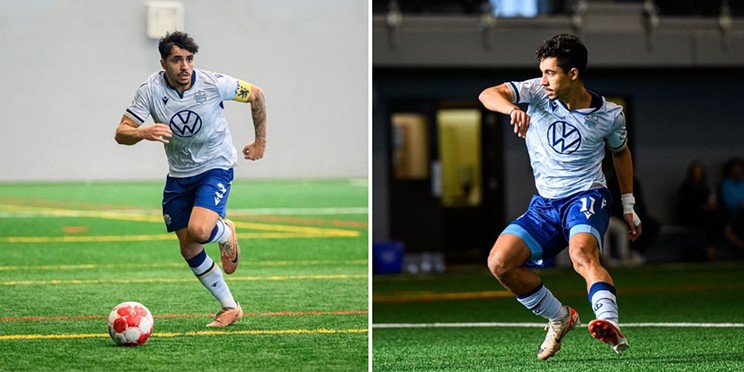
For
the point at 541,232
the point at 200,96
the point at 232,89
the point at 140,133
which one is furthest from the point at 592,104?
the point at 140,133

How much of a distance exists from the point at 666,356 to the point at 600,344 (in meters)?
0.69

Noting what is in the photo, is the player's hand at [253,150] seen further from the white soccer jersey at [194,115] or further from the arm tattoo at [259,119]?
the white soccer jersey at [194,115]

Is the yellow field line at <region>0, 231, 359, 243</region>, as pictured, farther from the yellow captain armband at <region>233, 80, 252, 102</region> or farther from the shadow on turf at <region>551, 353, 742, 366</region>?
the shadow on turf at <region>551, 353, 742, 366</region>

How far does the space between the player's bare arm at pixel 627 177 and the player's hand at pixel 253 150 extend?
5.62 feet

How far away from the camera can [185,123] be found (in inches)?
236

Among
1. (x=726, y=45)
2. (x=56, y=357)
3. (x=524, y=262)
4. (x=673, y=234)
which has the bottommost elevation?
→ (x=673, y=234)

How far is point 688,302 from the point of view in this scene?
30.0 ft

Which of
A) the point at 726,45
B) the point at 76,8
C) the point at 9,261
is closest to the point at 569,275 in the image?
the point at 726,45

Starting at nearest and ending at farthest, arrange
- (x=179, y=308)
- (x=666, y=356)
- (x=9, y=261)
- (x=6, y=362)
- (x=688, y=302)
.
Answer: (x=6, y=362), (x=666, y=356), (x=179, y=308), (x=688, y=302), (x=9, y=261)

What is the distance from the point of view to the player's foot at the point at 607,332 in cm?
479

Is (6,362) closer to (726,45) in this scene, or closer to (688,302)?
(688,302)

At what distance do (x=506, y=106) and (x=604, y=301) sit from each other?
2.95 feet

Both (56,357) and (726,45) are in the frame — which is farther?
(726,45)

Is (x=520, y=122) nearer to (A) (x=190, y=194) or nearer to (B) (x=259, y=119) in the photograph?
(B) (x=259, y=119)
